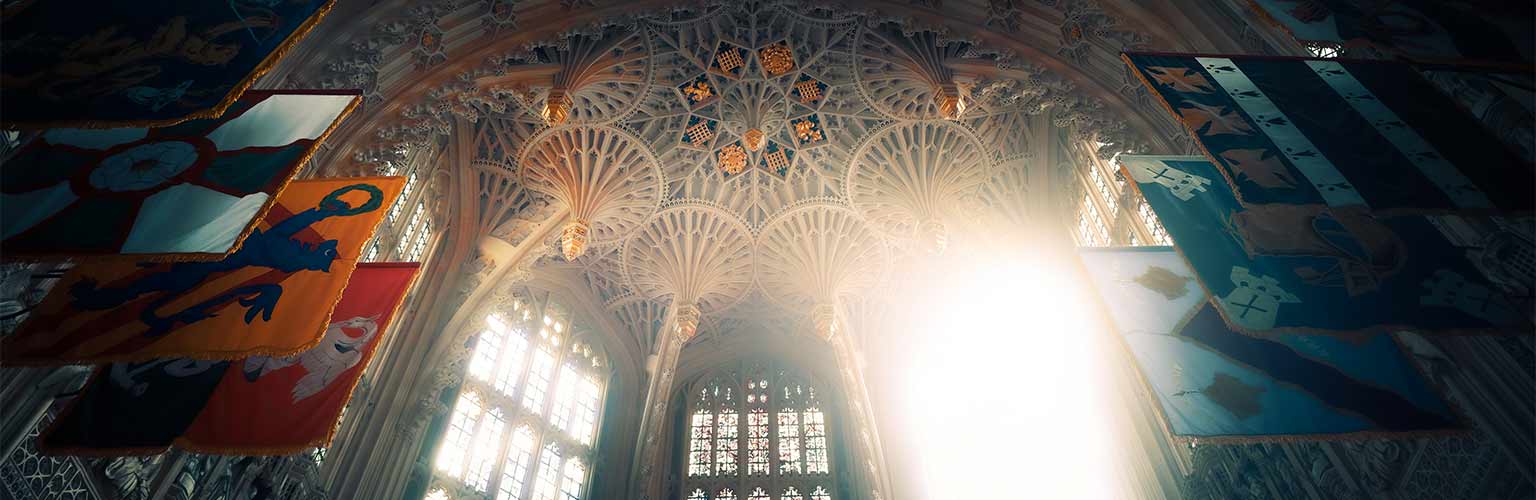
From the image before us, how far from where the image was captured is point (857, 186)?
663 inches

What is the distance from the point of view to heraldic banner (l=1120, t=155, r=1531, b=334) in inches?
195

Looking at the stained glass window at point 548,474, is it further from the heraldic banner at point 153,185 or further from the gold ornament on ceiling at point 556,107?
the heraldic banner at point 153,185

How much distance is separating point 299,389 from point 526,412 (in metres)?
8.81

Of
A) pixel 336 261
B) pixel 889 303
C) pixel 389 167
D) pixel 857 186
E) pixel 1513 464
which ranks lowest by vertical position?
pixel 1513 464

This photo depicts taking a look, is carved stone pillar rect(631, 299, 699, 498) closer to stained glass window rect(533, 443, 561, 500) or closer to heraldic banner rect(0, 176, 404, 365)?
stained glass window rect(533, 443, 561, 500)

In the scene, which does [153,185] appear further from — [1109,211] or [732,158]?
[732,158]

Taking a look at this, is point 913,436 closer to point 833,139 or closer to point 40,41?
point 833,139

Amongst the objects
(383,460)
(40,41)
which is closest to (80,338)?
(40,41)

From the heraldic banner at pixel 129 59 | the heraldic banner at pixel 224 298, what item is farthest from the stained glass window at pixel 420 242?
the heraldic banner at pixel 129 59

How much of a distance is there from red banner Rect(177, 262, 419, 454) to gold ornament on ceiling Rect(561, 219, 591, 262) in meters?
7.33

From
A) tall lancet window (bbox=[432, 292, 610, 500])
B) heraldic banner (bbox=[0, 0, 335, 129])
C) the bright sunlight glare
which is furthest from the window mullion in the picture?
heraldic banner (bbox=[0, 0, 335, 129])

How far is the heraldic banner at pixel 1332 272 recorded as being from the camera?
4.96 meters

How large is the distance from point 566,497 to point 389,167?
26.4 ft

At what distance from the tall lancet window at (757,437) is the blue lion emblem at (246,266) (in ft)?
41.1
